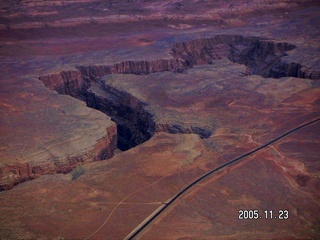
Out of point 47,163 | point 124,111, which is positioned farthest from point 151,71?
point 47,163

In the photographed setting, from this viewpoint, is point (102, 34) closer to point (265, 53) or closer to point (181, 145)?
point (265, 53)

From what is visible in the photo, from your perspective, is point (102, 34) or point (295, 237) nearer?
point (295, 237)

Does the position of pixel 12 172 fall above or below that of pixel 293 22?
below

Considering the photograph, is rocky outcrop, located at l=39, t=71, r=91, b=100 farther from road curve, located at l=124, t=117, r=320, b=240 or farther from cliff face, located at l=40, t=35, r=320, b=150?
road curve, located at l=124, t=117, r=320, b=240

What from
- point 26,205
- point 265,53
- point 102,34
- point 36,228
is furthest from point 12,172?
point 102,34
